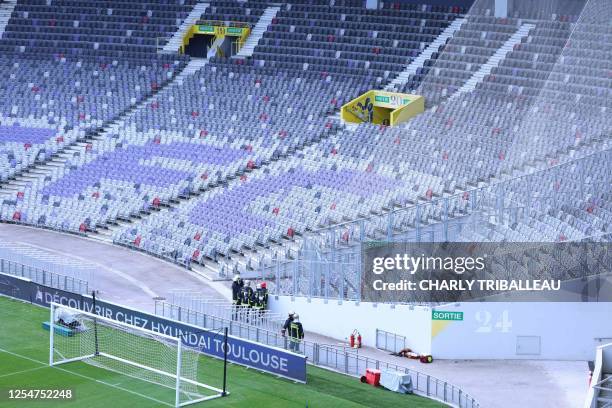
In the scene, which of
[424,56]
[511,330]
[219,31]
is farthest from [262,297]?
[219,31]

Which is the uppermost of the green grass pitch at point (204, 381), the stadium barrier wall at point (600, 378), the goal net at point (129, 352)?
the stadium barrier wall at point (600, 378)

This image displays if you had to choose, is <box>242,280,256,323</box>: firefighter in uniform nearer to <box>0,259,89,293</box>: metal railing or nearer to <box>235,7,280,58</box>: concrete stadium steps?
<box>0,259,89,293</box>: metal railing

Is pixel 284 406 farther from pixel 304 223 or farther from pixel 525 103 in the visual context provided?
pixel 525 103

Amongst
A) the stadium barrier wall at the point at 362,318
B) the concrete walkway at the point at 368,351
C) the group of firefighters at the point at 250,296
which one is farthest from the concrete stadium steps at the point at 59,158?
the stadium barrier wall at the point at 362,318

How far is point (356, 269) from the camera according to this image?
41594 mm

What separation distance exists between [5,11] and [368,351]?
3836cm

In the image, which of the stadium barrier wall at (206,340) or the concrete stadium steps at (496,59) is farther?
the concrete stadium steps at (496,59)

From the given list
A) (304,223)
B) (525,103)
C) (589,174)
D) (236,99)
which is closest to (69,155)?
(236,99)

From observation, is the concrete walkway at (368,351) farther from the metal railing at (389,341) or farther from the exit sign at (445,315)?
the exit sign at (445,315)

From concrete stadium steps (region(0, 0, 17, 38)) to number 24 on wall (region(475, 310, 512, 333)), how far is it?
38659 mm

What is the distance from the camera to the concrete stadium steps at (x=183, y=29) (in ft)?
220

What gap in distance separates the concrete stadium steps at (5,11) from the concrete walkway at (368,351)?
18538 mm

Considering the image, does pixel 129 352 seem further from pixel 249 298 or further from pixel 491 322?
pixel 491 322

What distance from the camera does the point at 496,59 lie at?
188 ft
